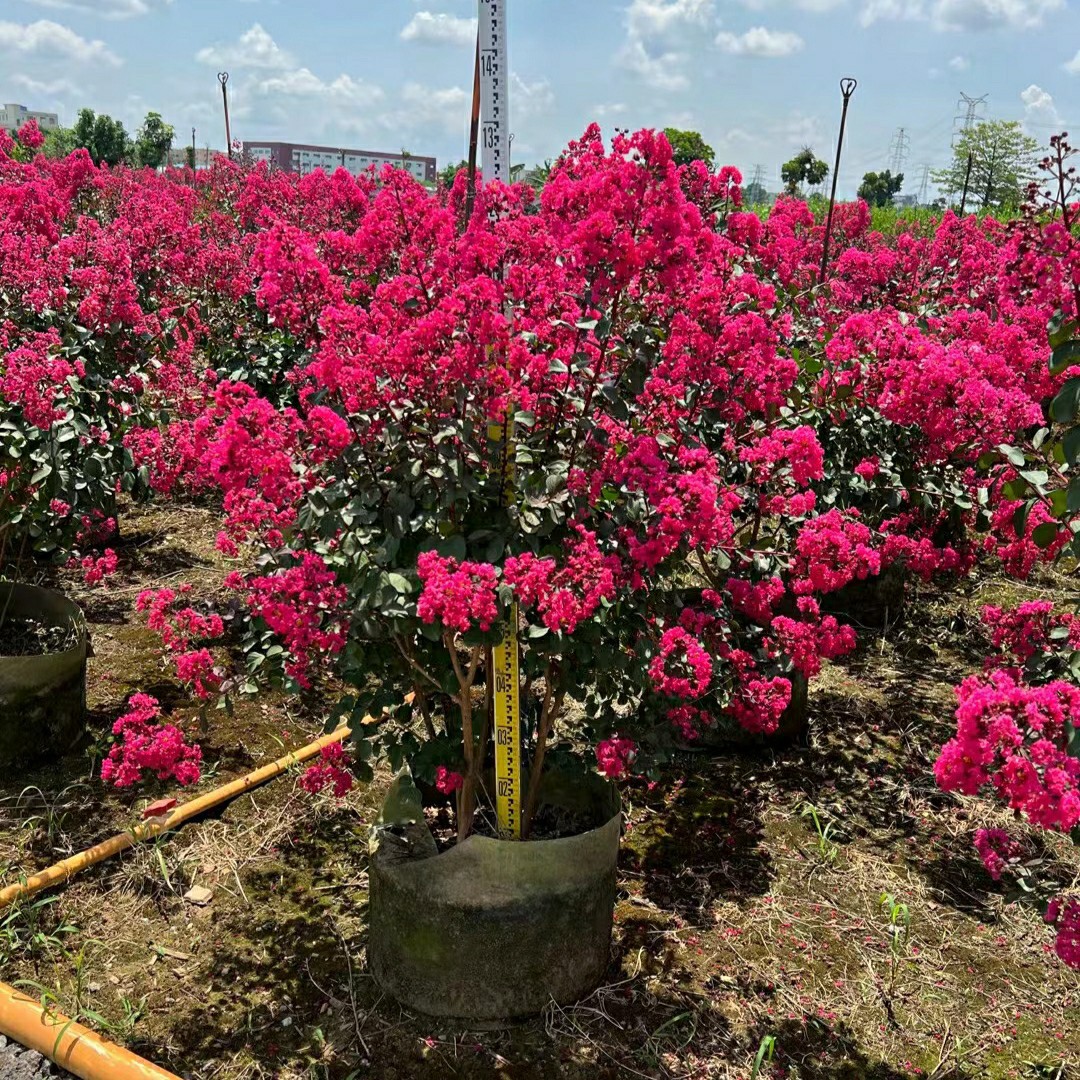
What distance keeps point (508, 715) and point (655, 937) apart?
74 cm

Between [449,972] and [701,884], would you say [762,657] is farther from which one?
[449,972]

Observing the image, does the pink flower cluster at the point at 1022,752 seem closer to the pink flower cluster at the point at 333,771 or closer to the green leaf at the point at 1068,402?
the green leaf at the point at 1068,402

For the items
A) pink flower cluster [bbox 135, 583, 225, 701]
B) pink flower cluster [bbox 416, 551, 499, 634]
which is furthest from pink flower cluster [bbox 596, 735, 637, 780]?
pink flower cluster [bbox 135, 583, 225, 701]

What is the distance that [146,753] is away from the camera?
279 centimetres

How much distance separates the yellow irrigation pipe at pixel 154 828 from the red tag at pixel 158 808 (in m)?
0.02

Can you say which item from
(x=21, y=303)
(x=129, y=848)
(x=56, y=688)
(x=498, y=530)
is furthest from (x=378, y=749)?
(x=21, y=303)

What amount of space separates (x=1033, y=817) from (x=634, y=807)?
162 centimetres

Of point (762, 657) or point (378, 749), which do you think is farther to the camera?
point (762, 657)

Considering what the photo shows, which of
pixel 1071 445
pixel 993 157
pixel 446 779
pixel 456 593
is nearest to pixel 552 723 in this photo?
pixel 446 779

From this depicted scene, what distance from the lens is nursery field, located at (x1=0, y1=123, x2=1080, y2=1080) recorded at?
6.29ft

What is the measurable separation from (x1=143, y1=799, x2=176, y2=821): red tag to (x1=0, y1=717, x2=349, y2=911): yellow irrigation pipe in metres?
0.02

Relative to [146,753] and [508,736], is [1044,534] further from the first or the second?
[146,753]

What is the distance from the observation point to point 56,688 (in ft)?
10.0

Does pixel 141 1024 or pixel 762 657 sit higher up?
pixel 762 657
